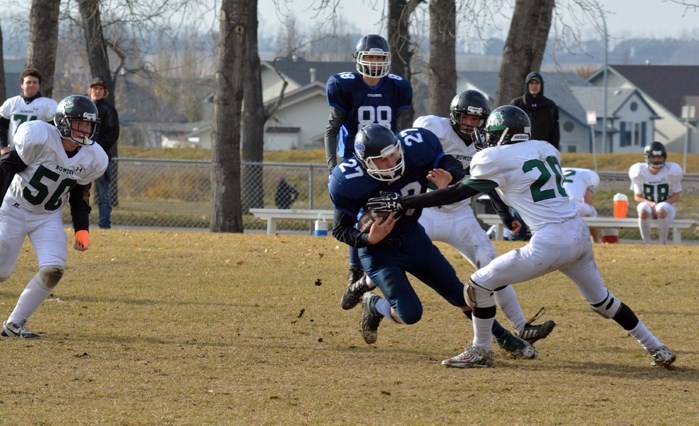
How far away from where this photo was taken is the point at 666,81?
245 feet

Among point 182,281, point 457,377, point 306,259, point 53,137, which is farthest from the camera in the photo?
point 306,259

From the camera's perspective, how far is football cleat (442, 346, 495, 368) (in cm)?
768

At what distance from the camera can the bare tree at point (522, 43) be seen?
17.4 metres

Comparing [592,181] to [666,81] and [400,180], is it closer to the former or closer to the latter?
[400,180]

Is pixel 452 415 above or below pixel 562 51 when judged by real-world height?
below

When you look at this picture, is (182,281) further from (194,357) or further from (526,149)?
(526,149)

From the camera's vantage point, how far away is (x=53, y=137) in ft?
27.9

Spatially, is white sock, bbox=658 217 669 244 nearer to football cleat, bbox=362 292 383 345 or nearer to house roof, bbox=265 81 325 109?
football cleat, bbox=362 292 383 345

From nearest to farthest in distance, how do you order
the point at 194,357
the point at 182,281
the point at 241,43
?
the point at 194,357, the point at 182,281, the point at 241,43

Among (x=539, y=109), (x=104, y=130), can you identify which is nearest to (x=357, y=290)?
(x=104, y=130)

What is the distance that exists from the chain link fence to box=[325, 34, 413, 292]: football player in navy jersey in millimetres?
13626

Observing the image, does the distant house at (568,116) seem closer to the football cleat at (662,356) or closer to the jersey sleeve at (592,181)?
the jersey sleeve at (592,181)

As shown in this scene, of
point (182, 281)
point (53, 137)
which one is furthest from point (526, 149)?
point (182, 281)

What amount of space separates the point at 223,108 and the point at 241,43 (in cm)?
101
